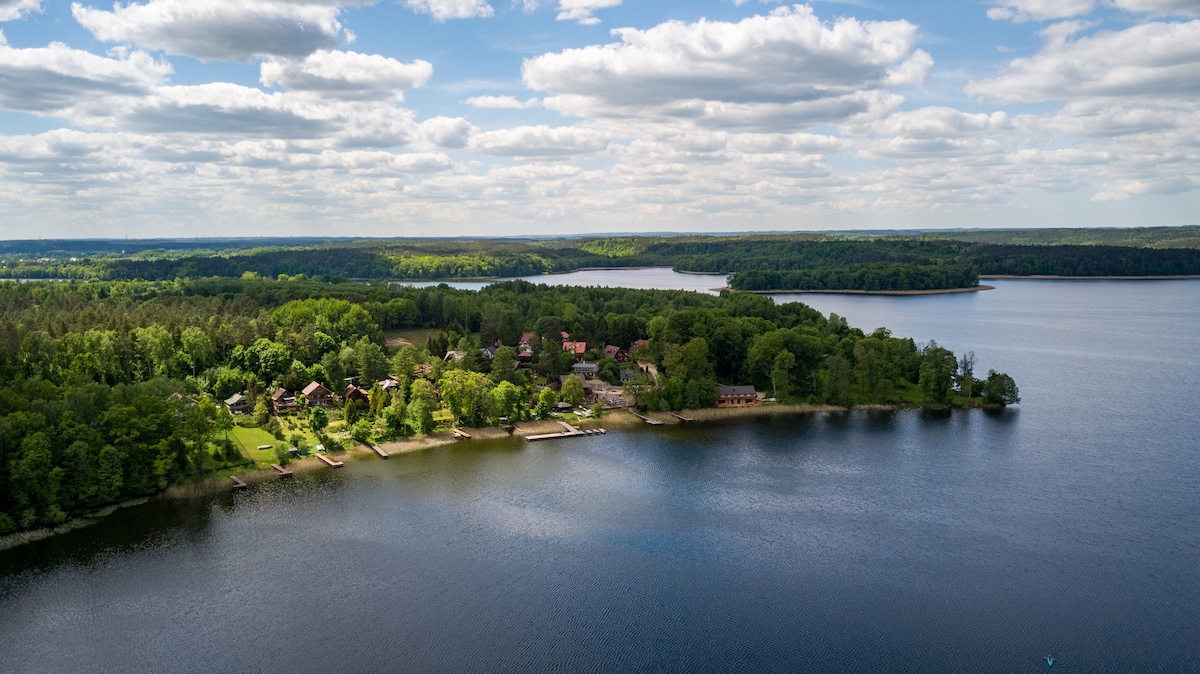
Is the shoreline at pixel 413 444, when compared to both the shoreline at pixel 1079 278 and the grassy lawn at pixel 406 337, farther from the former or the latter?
the shoreline at pixel 1079 278

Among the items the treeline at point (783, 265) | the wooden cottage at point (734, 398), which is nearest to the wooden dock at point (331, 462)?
the wooden cottage at point (734, 398)

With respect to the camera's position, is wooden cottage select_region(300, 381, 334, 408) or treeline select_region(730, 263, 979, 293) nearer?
wooden cottage select_region(300, 381, 334, 408)

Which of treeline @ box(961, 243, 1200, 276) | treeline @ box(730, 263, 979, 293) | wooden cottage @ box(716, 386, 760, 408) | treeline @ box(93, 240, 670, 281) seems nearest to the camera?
wooden cottage @ box(716, 386, 760, 408)

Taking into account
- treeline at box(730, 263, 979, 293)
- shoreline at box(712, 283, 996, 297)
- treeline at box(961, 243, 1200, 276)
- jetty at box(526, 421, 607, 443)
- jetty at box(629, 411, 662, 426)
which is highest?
treeline at box(961, 243, 1200, 276)

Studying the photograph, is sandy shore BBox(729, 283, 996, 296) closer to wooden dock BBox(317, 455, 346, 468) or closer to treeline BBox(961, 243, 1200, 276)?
treeline BBox(961, 243, 1200, 276)

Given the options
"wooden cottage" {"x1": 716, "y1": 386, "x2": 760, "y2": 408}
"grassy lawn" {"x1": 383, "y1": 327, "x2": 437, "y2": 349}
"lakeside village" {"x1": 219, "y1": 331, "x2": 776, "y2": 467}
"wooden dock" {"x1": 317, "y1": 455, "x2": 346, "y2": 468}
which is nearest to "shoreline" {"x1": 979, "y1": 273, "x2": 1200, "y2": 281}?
"lakeside village" {"x1": 219, "y1": 331, "x2": 776, "y2": 467}

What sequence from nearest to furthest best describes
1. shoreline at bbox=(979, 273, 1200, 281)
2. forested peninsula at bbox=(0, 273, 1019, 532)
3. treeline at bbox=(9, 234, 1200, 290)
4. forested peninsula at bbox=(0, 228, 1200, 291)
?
forested peninsula at bbox=(0, 273, 1019, 532) < treeline at bbox=(9, 234, 1200, 290) < forested peninsula at bbox=(0, 228, 1200, 291) < shoreline at bbox=(979, 273, 1200, 281)

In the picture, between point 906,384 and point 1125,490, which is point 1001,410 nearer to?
point 906,384

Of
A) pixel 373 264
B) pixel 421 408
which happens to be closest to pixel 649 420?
pixel 421 408
